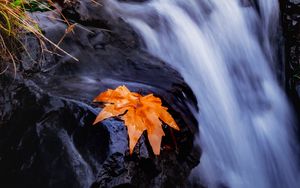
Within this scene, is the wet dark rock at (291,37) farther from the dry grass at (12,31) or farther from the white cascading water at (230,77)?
the dry grass at (12,31)

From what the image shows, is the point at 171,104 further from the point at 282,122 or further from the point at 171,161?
the point at 282,122

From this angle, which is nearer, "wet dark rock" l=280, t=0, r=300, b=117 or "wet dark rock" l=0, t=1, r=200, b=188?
"wet dark rock" l=0, t=1, r=200, b=188

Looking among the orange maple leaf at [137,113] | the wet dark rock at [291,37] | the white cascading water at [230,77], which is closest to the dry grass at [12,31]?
the orange maple leaf at [137,113]

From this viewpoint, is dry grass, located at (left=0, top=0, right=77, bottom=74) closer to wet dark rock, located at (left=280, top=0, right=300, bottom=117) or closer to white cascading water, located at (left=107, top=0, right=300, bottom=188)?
white cascading water, located at (left=107, top=0, right=300, bottom=188)

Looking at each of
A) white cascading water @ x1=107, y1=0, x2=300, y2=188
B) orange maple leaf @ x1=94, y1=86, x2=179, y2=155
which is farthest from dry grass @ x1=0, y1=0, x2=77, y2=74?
white cascading water @ x1=107, y1=0, x2=300, y2=188

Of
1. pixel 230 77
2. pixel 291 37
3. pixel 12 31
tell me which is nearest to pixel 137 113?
pixel 12 31

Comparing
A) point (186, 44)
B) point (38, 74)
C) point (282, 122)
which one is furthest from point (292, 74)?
point (38, 74)
